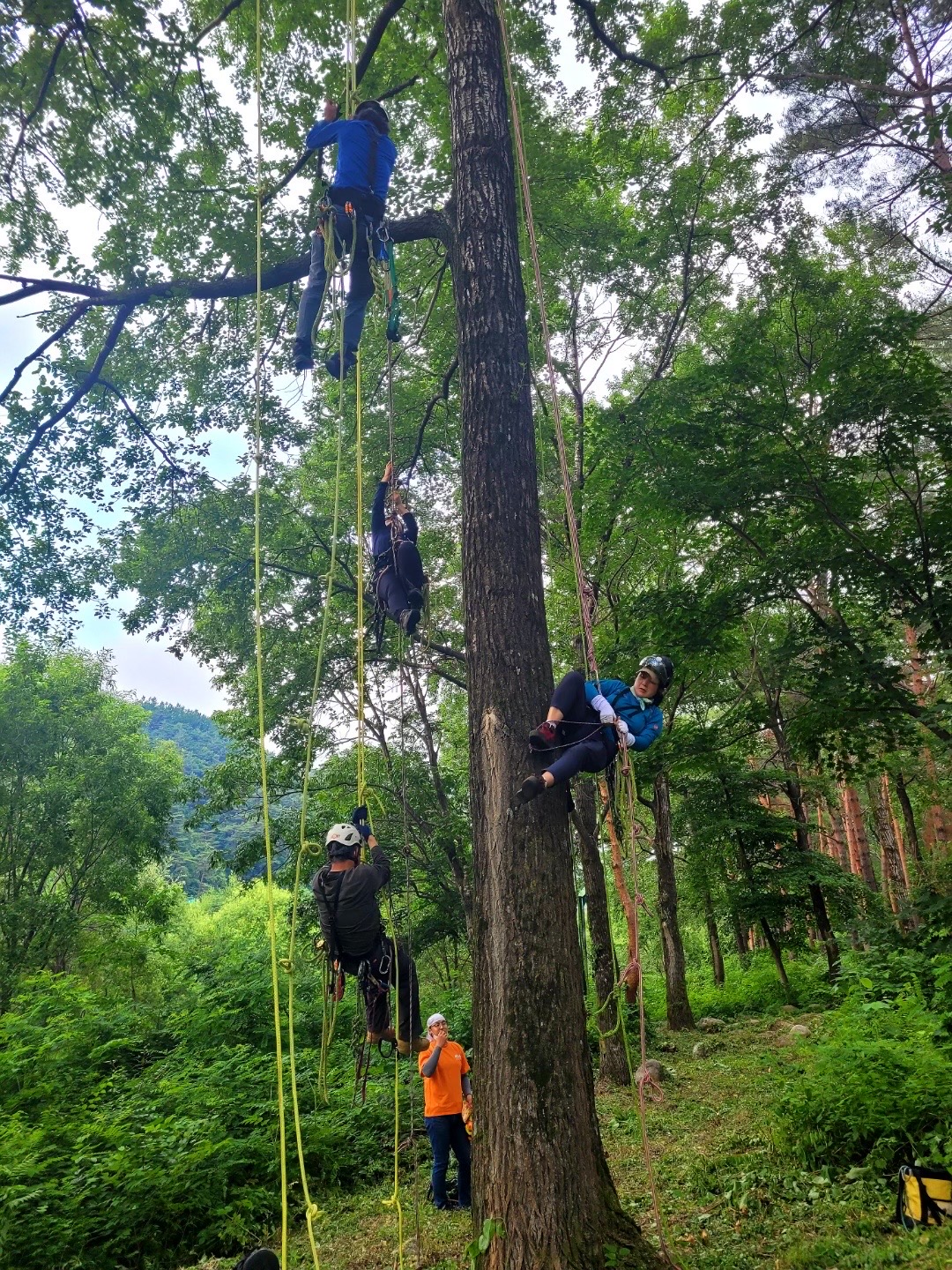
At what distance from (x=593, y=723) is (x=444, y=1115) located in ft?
13.4

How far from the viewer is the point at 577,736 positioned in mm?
3703

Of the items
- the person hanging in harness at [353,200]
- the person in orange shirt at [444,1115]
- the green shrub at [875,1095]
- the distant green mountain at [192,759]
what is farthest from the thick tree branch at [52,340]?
the distant green mountain at [192,759]

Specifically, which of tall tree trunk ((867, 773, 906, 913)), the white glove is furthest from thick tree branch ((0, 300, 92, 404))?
tall tree trunk ((867, 773, 906, 913))

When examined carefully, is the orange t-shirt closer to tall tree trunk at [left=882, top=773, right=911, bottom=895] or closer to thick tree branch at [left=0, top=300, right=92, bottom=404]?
thick tree branch at [left=0, top=300, right=92, bottom=404]

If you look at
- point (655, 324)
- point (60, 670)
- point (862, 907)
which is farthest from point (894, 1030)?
point (60, 670)

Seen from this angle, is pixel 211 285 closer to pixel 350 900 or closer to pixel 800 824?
pixel 350 900

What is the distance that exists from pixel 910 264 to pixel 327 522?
9.84 metres

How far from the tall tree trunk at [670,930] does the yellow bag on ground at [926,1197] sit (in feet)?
26.8

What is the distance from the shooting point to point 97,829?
60.1ft

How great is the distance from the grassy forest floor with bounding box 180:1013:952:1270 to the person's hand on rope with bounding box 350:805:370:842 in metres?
2.54

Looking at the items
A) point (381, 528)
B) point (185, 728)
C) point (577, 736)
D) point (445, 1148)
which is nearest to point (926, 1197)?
point (577, 736)

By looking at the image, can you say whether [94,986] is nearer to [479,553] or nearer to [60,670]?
[60,670]

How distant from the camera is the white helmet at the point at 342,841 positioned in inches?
164

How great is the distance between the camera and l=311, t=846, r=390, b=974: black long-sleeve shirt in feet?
13.5
